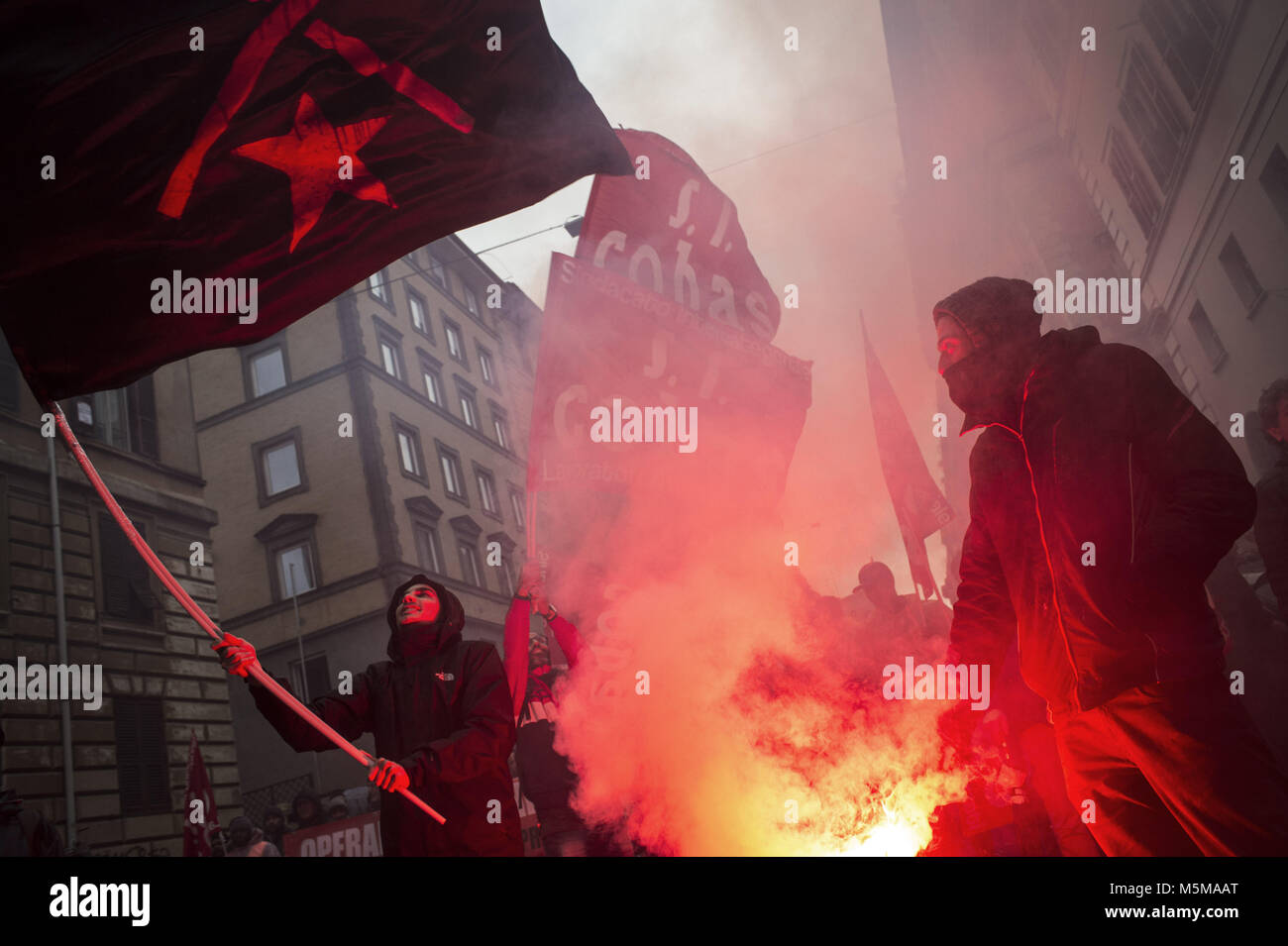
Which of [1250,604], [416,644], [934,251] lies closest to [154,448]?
[416,644]

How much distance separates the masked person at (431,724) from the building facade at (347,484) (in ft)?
40.2

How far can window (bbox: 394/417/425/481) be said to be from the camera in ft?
60.2

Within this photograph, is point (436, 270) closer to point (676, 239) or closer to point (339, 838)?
point (676, 239)

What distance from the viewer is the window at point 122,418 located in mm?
12664

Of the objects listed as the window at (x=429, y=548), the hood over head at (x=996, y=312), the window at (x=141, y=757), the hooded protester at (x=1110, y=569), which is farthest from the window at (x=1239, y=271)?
the window at (x=141, y=757)

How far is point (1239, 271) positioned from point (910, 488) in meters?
7.08

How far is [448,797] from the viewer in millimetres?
3885

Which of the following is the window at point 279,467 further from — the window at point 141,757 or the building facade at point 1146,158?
the building facade at point 1146,158

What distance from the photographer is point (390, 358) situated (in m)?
19.8

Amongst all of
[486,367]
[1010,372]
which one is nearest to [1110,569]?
[1010,372]

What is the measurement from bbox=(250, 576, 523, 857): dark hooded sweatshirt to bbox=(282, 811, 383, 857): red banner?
3819mm
